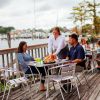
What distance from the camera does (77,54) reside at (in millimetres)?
6324

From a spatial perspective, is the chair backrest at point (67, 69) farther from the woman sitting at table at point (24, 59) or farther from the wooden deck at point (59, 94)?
the woman sitting at table at point (24, 59)

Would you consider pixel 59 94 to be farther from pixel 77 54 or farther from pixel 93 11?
pixel 93 11

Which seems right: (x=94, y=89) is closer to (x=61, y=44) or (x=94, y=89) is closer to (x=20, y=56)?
(x=61, y=44)

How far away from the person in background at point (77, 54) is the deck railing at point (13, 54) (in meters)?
1.44

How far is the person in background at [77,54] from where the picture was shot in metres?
6.23

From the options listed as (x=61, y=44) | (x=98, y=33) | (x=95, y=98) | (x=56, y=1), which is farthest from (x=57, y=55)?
(x=98, y=33)

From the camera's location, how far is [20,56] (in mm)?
5953

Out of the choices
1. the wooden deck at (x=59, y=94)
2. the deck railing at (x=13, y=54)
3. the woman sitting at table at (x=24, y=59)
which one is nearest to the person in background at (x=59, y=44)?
the woman sitting at table at (x=24, y=59)

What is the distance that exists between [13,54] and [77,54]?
190cm

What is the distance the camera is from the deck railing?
669 cm

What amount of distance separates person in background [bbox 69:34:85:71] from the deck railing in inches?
56.7

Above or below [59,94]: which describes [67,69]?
above

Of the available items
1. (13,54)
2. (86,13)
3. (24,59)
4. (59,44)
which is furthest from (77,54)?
(86,13)

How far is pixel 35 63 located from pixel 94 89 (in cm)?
163
